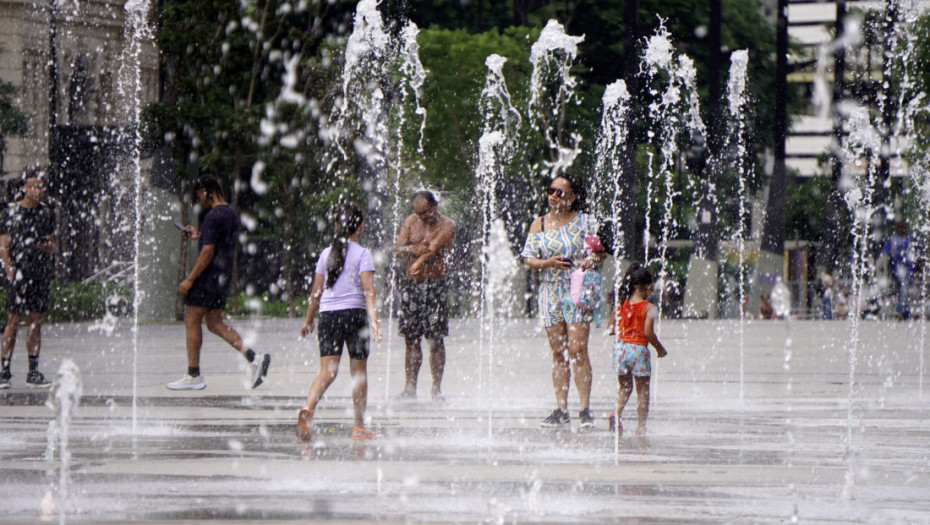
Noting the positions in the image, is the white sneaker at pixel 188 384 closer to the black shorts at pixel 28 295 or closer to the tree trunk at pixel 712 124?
the black shorts at pixel 28 295

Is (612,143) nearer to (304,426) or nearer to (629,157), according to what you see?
(629,157)

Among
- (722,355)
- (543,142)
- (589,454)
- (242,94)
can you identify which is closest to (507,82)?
(543,142)

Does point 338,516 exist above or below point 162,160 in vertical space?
below

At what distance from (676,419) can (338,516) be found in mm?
4585

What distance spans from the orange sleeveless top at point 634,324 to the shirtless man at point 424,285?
2.31 metres

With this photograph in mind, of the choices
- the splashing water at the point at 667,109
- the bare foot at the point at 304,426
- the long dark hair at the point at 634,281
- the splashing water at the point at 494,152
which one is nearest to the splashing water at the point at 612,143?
the splashing water at the point at 667,109

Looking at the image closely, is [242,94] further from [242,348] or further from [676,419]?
[676,419]

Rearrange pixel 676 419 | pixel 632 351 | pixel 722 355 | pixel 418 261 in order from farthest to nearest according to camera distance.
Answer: pixel 722 355
pixel 418 261
pixel 676 419
pixel 632 351

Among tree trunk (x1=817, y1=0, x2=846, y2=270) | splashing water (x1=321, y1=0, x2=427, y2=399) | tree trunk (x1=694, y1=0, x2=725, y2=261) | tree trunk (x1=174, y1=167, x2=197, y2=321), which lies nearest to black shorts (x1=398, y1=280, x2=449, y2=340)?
tree trunk (x1=174, y1=167, x2=197, y2=321)

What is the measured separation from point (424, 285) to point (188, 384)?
6.43ft

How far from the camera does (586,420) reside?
9617 millimetres

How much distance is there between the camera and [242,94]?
2941 centimetres

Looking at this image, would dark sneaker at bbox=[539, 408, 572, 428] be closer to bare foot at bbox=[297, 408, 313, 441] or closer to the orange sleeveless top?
the orange sleeveless top

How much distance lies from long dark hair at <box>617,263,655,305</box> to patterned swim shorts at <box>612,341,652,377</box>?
1.03ft
